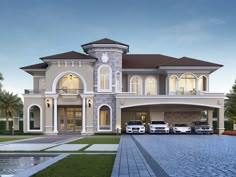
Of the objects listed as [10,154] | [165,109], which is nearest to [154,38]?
[165,109]

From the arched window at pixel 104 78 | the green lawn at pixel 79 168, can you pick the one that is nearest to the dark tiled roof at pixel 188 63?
the arched window at pixel 104 78

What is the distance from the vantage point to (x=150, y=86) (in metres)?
44.6

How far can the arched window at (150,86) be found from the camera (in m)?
44.5

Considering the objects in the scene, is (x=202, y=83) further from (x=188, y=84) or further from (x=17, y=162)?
(x=17, y=162)

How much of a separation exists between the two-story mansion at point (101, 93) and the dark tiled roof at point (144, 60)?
460 mm

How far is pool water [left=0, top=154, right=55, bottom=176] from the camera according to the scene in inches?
456

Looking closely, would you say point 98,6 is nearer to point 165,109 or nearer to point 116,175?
point 165,109

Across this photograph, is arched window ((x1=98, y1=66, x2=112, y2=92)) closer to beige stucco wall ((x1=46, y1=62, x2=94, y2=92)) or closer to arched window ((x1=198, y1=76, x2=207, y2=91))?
beige stucco wall ((x1=46, y1=62, x2=94, y2=92))

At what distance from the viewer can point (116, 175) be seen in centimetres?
991

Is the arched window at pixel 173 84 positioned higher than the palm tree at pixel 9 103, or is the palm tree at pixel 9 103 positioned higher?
the arched window at pixel 173 84

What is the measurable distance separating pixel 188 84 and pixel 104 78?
9.97 metres

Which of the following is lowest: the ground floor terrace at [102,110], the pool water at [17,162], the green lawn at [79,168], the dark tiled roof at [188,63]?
the pool water at [17,162]

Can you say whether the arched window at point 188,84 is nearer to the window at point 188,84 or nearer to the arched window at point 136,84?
the window at point 188,84

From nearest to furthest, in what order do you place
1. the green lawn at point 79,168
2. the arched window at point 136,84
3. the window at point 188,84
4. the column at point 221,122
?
the green lawn at point 79,168, the column at point 221,122, the window at point 188,84, the arched window at point 136,84
